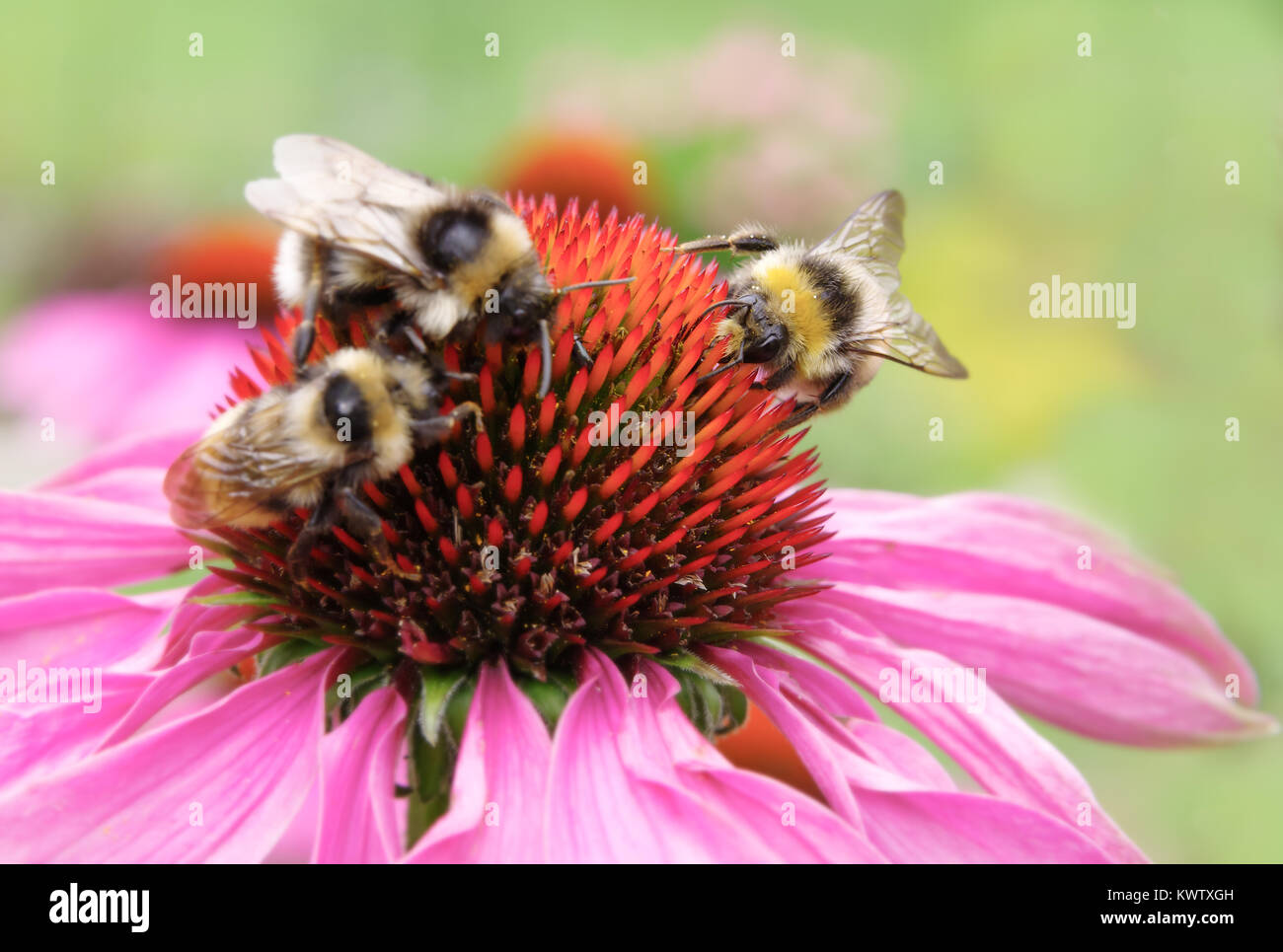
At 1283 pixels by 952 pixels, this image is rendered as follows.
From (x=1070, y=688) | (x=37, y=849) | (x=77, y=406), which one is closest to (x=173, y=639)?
(x=37, y=849)

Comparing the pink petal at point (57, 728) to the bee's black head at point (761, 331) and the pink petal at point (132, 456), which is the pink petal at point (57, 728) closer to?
the pink petal at point (132, 456)

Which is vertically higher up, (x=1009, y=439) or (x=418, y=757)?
(x=1009, y=439)

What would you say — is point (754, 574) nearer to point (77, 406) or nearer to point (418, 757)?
point (418, 757)

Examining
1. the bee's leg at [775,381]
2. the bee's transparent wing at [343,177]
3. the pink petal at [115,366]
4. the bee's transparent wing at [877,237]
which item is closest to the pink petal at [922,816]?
the bee's leg at [775,381]

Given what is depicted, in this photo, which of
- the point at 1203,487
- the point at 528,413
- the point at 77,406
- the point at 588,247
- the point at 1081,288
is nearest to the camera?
the point at 528,413

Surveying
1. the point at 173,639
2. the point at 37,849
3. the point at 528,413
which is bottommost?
the point at 37,849

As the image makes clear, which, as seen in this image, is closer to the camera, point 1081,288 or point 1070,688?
point 1070,688

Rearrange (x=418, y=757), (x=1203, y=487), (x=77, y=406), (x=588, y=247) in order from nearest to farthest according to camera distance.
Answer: (x=418, y=757), (x=588, y=247), (x=77, y=406), (x=1203, y=487)

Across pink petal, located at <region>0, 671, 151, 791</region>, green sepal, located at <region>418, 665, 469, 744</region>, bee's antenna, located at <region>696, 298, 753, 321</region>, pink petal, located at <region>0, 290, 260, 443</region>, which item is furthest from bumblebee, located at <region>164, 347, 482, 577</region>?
pink petal, located at <region>0, 290, 260, 443</region>
